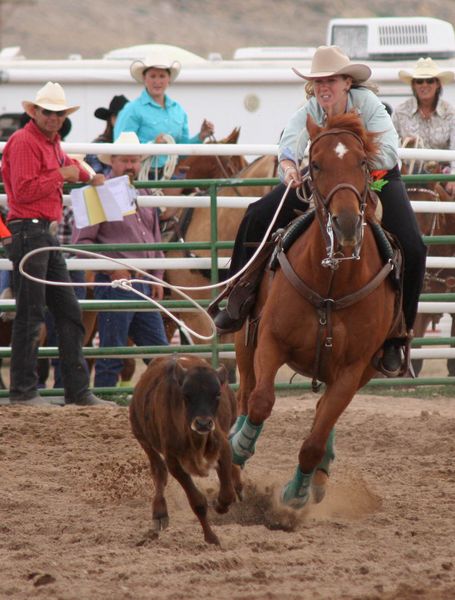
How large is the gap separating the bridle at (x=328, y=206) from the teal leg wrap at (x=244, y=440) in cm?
93

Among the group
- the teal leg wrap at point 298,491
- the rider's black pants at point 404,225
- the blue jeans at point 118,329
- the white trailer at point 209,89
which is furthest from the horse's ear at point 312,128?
the white trailer at point 209,89

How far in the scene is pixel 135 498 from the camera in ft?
22.3

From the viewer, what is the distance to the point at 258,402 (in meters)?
6.19

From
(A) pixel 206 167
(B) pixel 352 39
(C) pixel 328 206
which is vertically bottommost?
(C) pixel 328 206

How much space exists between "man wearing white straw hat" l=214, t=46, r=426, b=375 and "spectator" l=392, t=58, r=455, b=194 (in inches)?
162

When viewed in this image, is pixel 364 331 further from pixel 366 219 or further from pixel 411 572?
pixel 411 572

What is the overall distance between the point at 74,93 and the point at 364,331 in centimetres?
826

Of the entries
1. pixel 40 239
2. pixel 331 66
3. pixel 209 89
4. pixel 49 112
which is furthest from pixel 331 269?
pixel 209 89

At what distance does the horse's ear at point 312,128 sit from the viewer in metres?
6.02

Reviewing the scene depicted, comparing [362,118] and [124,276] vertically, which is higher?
[362,118]

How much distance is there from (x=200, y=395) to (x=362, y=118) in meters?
1.68

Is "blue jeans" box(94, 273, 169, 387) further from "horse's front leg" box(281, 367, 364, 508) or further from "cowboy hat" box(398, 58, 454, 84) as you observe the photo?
"horse's front leg" box(281, 367, 364, 508)

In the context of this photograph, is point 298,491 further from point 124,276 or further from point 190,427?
point 124,276

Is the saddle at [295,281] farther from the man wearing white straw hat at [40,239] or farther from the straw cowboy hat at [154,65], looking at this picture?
the straw cowboy hat at [154,65]
